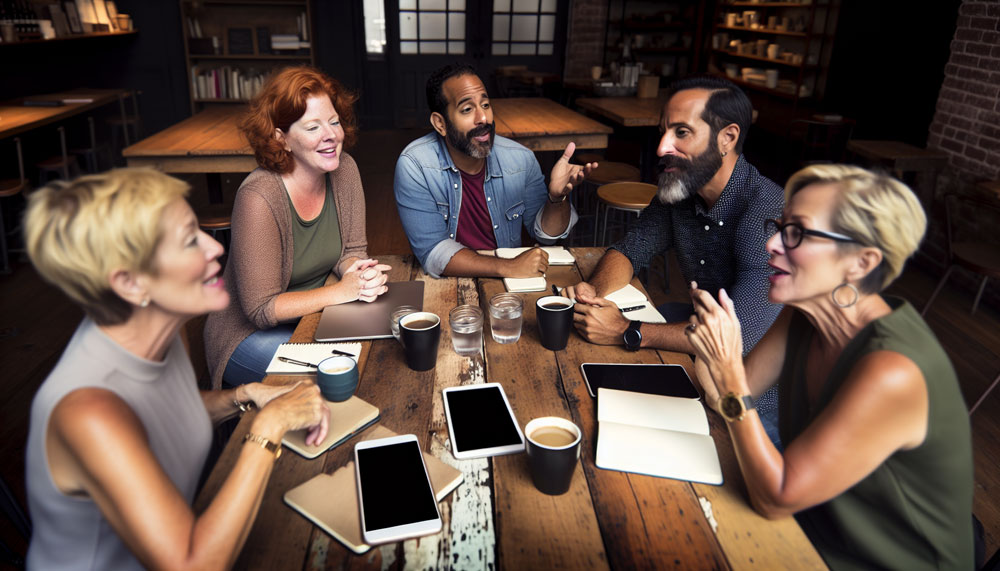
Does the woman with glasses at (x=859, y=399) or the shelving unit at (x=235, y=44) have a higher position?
the shelving unit at (x=235, y=44)

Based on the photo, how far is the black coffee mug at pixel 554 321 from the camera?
4.47 feet

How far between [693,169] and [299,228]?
1.22m

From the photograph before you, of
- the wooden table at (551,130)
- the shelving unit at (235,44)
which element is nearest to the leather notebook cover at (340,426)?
the wooden table at (551,130)

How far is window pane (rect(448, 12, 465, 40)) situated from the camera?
764 centimetres

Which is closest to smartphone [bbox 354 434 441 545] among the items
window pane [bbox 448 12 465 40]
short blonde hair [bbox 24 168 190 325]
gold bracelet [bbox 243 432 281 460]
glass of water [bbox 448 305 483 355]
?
gold bracelet [bbox 243 432 281 460]

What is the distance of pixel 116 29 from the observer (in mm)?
6211

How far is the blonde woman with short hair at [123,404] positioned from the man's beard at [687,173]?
53.8 inches

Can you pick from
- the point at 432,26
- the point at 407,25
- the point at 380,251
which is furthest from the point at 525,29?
the point at 380,251

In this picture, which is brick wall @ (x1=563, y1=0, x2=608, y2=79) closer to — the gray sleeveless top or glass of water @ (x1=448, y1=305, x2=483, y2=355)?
glass of water @ (x1=448, y1=305, x2=483, y2=355)

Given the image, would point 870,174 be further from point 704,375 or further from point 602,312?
point 602,312

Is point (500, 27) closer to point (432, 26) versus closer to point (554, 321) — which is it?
point (432, 26)

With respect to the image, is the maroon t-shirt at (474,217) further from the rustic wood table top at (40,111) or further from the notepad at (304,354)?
the rustic wood table top at (40,111)

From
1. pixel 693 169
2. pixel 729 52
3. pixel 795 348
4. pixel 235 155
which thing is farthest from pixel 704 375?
pixel 729 52

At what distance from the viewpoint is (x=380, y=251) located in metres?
4.32
